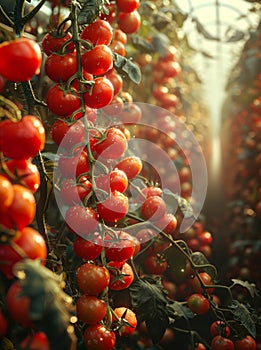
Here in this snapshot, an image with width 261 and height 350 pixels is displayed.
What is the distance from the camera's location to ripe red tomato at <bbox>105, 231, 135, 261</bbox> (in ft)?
2.52

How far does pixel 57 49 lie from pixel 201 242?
108 centimetres

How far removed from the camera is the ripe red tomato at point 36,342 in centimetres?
50

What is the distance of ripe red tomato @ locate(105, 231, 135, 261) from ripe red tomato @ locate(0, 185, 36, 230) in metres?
0.26

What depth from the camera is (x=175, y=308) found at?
45.1 inches

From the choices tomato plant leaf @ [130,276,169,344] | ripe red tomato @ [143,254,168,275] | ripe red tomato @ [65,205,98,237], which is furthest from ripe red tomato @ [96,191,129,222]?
ripe red tomato @ [143,254,168,275]

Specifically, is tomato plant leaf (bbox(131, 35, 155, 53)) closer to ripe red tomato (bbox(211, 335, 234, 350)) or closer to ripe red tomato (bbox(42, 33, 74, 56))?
ripe red tomato (bbox(42, 33, 74, 56))

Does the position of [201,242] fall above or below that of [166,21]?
below

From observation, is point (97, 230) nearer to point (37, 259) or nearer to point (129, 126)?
point (37, 259)

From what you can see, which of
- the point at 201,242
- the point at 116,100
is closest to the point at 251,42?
the point at 201,242

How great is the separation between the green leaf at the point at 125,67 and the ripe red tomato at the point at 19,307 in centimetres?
71

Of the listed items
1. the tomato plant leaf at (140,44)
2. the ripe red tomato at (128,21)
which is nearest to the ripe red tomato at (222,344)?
A: the ripe red tomato at (128,21)

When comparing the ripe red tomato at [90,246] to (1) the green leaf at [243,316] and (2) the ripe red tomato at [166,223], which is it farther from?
(1) the green leaf at [243,316]

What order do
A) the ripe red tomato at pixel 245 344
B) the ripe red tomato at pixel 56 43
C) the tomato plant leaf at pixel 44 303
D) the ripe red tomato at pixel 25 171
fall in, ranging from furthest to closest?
the ripe red tomato at pixel 245 344, the ripe red tomato at pixel 56 43, the ripe red tomato at pixel 25 171, the tomato plant leaf at pixel 44 303

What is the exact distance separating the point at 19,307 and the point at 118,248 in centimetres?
29
